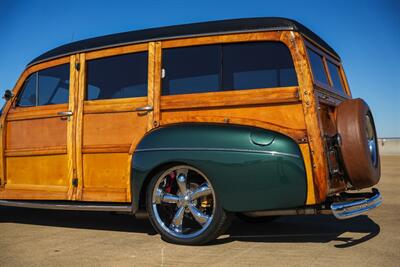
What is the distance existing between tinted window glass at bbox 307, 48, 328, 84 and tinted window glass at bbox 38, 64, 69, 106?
2.70 m

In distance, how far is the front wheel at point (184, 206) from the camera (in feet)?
13.0

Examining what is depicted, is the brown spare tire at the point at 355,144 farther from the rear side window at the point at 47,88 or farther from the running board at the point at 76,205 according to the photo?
the rear side window at the point at 47,88

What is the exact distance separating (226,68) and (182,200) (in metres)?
1.29

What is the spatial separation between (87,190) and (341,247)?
2589 millimetres

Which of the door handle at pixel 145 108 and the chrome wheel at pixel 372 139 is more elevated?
the door handle at pixel 145 108

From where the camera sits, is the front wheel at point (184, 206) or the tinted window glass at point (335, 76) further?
the tinted window glass at point (335, 76)

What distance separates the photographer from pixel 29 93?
5.55 meters

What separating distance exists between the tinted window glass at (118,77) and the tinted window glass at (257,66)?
938mm

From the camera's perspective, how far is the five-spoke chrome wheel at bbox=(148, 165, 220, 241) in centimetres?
404

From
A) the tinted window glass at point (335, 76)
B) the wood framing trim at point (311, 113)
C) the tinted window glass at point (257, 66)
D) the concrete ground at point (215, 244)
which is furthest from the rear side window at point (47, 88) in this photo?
the tinted window glass at point (335, 76)

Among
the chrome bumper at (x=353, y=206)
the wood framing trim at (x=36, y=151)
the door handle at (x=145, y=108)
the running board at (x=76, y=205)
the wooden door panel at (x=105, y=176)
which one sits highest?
the door handle at (x=145, y=108)

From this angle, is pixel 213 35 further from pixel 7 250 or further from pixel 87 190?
pixel 7 250

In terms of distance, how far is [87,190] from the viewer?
4750 mm

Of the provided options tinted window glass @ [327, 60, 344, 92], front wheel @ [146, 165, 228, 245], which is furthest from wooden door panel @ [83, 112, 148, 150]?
tinted window glass @ [327, 60, 344, 92]
